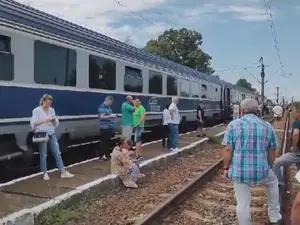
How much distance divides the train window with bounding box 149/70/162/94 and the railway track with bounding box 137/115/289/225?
7994 mm

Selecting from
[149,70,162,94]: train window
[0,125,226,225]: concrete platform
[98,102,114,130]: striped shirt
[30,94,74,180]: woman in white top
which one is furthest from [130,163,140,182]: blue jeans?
[149,70,162,94]: train window

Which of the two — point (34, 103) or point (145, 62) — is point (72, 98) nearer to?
point (34, 103)

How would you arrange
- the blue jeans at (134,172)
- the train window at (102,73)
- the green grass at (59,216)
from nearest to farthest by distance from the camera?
the green grass at (59,216)
the blue jeans at (134,172)
the train window at (102,73)

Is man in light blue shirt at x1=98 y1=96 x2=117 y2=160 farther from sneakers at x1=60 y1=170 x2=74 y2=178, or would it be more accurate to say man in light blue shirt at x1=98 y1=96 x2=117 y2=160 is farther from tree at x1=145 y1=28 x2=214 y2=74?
tree at x1=145 y1=28 x2=214 y2=74

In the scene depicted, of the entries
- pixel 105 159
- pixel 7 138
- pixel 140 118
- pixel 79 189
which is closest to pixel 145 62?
pixel 140 118

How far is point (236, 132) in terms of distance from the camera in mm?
5719

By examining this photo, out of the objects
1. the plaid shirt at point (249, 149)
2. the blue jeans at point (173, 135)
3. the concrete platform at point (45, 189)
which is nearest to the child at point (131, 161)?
the concrete platform at point (45, 189)

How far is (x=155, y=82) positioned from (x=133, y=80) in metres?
2.90

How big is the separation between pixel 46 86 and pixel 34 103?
62 cm

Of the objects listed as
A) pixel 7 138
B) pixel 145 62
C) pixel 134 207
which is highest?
pixel 145 62

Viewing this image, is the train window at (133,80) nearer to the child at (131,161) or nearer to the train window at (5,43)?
the child at (131,161)

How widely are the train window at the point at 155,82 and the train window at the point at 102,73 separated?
4053mm

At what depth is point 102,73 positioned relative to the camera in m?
13.3

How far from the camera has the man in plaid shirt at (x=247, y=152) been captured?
5668mm
